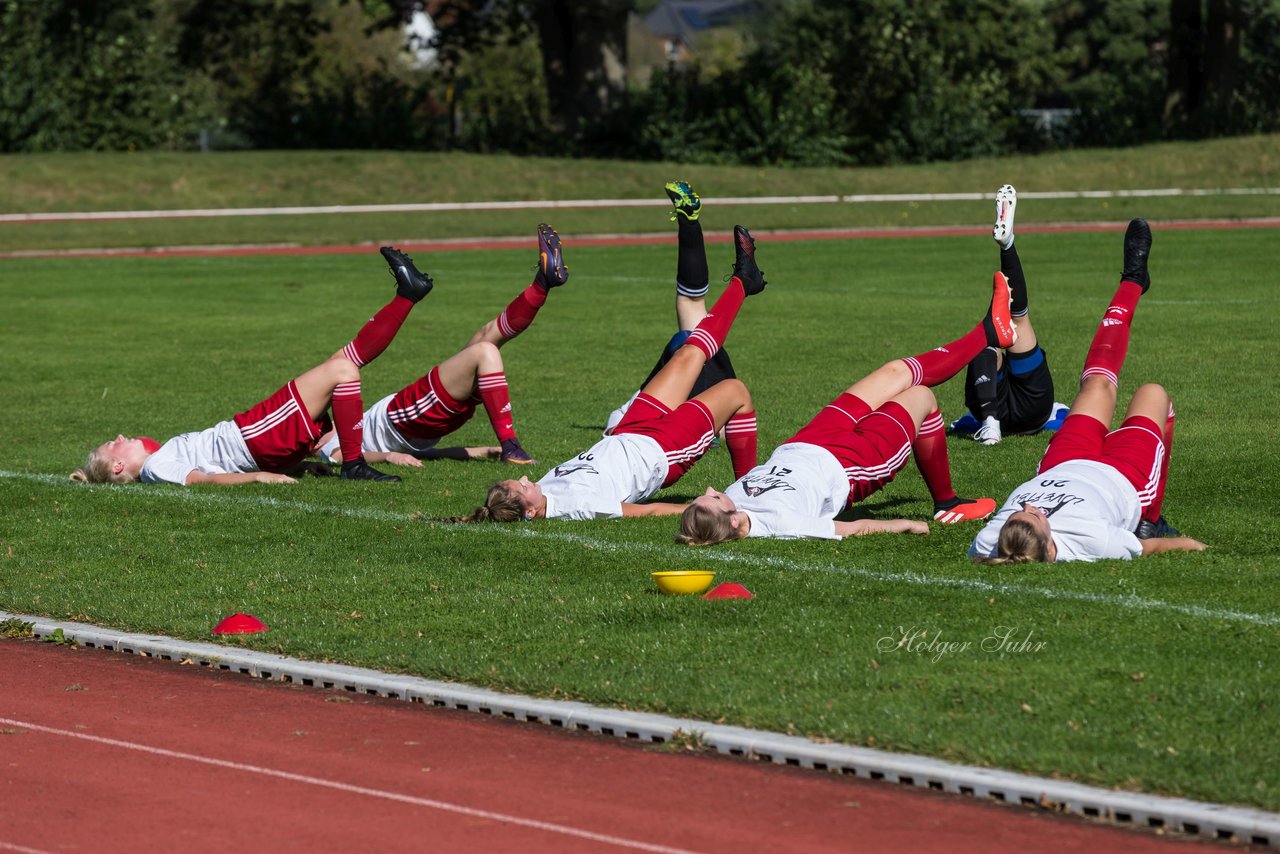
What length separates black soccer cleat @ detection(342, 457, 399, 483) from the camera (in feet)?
39.6

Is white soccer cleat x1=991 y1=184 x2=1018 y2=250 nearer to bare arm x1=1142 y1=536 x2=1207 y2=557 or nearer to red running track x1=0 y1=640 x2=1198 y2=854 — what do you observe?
bare arm x1=1142 y1=536 x2=1207 y2=557

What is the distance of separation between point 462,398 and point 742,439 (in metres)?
2.50

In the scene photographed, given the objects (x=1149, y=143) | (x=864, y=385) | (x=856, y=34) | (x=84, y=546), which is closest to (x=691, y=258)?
(x=864, y=385)

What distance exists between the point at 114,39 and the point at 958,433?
4194 centimetres

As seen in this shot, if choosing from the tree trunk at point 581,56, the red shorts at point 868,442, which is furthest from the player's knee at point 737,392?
the tree trunk at point 581,56

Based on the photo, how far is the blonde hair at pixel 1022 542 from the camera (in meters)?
8.45

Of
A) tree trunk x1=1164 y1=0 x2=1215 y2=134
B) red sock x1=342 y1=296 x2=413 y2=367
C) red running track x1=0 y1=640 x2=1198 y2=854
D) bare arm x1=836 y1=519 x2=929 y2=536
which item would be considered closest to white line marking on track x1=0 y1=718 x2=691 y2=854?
red running track x1=0 y1=640 x2=1198 y2=854

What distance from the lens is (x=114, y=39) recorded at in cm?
5012

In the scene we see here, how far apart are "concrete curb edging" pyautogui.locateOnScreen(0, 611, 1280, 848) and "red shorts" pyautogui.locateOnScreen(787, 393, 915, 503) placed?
2956mm

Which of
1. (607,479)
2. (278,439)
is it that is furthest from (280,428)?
(607,479)

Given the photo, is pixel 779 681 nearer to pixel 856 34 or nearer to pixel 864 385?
pixel 864 385

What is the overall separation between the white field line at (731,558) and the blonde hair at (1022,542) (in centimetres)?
18

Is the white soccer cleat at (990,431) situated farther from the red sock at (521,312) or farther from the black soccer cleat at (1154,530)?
the black soccer cleat at (1154,530)

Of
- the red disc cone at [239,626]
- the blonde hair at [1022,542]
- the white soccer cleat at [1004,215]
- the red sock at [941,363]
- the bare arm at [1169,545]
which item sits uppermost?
the white soccer cleat at [1004,215]
